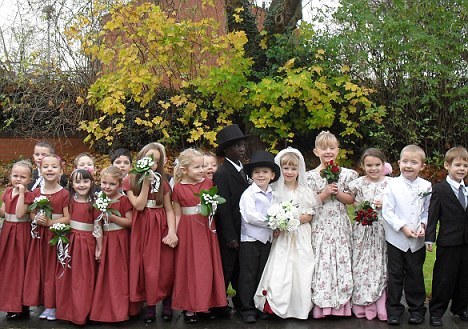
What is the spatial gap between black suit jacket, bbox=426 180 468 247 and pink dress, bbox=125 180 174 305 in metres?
2.62

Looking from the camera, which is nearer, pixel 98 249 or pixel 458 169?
pixel 458 169

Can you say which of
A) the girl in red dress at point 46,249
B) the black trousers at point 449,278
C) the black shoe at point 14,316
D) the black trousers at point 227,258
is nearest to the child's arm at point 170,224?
the black trousers at point 227,258

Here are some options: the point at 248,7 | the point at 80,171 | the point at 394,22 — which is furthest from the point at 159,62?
the point at 80,171

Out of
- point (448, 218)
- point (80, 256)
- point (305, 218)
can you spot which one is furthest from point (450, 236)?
point (80, 256)

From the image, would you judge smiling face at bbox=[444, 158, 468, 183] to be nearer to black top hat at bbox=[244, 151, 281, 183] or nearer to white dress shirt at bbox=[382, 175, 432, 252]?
white dress shirt at bbox=[382, 175, 432, 252]

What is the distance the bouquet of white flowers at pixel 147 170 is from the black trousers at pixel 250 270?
1.08 m

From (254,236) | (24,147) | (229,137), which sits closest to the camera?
(254,236)

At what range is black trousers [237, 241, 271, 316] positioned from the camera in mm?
A: 6051

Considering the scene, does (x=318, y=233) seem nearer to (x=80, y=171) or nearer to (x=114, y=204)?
(x=114, y=204)

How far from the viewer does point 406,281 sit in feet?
19.5

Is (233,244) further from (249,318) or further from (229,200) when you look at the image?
(249,318)

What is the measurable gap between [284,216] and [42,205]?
2.41 m

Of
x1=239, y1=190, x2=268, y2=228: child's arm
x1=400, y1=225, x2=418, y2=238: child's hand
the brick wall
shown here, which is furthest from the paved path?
the brick wall

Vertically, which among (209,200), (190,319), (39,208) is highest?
(209,200)
